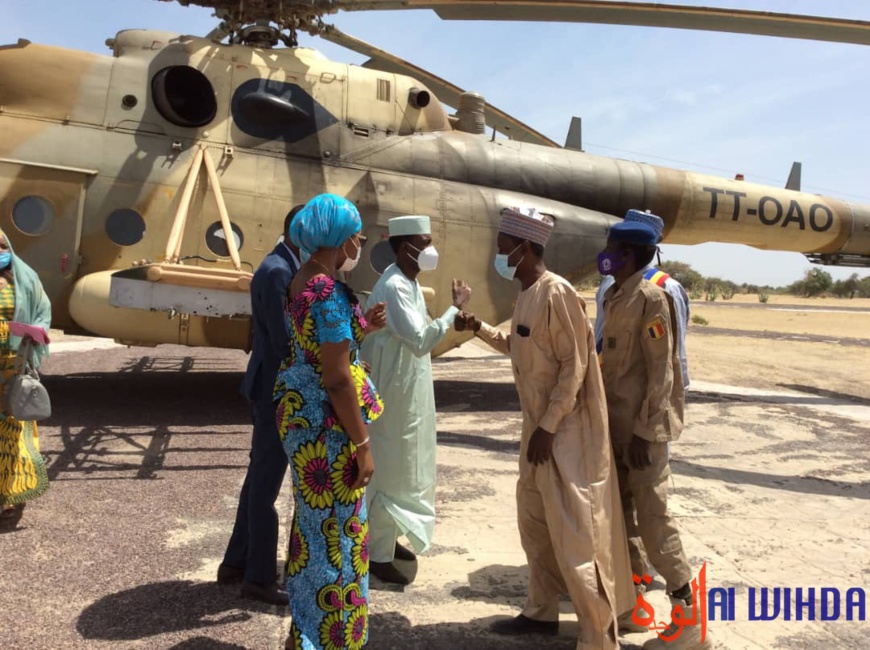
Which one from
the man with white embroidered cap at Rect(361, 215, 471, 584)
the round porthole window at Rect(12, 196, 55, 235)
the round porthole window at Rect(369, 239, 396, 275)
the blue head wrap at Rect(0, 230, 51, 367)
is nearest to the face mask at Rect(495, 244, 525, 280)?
the man with white embroidered cap at Rect(361, 215, 471, 584)

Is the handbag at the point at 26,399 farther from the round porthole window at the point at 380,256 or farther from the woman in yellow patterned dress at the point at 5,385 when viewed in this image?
the round porthole window at the point at 380,256

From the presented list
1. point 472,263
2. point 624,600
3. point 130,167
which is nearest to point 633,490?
point 624,600

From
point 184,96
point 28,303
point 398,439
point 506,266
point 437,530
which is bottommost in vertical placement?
point 437,530

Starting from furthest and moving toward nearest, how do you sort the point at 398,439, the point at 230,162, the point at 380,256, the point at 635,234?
the point at 380,256, the point at 230,162, the point at 398,439, the point at 635,234

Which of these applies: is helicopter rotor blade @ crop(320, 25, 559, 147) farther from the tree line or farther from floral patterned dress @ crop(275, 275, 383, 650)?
the tree line

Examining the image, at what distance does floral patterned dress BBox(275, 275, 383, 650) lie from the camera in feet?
8.27

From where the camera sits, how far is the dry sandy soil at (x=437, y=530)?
3152 millimetres

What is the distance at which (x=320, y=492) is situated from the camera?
2.53m

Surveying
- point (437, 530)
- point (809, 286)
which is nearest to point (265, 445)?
point (437, 530)

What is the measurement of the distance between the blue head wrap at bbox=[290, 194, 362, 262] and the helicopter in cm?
350

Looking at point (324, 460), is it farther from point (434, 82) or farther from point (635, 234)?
point (434, 82)

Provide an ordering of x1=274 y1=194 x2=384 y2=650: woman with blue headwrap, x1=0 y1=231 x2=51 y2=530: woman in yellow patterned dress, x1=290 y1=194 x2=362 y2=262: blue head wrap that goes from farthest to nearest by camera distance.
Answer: x1=0 y1=231 x2=51 y2=530: woman in yellow patterned dress → x1=290 y1=194 x2=362 y2=262: blue head wrap → x1=274 y1=194 x2=384 y2=650: woman with blue headwrap

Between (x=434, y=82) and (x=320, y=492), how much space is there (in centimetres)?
881

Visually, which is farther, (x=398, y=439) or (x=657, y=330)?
(x=398, y=439)
